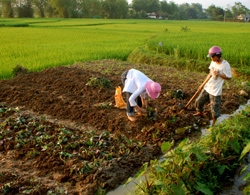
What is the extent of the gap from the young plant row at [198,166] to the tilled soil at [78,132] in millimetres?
557

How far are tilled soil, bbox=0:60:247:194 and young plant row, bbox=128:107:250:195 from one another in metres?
0.56

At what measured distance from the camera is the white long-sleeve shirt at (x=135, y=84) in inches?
159

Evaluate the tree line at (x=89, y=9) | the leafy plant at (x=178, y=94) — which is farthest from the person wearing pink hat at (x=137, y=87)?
the tree line at (x=89, y=9)

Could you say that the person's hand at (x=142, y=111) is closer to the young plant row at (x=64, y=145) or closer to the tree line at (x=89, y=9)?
the young plant row at (x=64, y=145)

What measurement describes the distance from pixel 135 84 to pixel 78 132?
129 centimetres

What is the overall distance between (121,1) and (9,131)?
72.1 metres

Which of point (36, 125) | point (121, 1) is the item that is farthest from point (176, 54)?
point (121, 1)

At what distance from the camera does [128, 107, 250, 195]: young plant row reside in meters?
2.61

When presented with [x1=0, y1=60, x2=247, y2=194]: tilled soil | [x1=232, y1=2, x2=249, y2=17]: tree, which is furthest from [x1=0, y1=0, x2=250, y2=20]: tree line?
[x1=0, y1=60, x2=247, y2=194]: tilled soil

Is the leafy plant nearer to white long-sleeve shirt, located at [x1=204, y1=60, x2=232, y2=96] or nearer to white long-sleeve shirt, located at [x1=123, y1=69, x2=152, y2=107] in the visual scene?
white long-sleeve shirt, located at [x1=204, y1=60, x2=232, y2=96]

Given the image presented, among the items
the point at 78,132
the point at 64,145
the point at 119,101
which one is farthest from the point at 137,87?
the point at 64,145

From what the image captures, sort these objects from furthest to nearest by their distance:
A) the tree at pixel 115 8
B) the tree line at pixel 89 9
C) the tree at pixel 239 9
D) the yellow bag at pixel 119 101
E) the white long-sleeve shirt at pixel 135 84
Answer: the tree at pixel 239 9, the tree at pixel 115 8, the tree line at pixel 89 9, the yellow bag at pixel 119 101, the white long-sleeve shirt at pixel 135 84

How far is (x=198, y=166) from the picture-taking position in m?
3.00

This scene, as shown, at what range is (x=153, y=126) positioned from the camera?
4.30m
